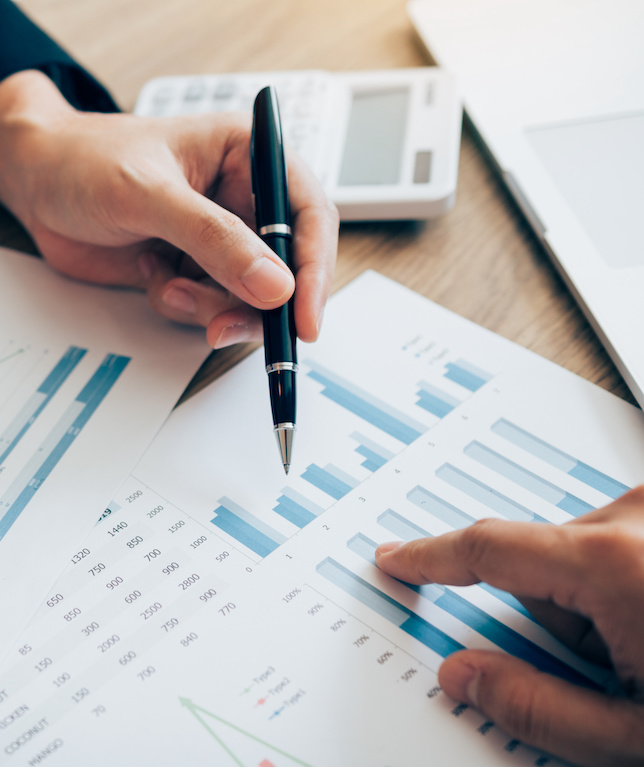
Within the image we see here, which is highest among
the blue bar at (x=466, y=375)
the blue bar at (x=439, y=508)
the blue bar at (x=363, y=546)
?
the blue bar at (x=466, y=375)

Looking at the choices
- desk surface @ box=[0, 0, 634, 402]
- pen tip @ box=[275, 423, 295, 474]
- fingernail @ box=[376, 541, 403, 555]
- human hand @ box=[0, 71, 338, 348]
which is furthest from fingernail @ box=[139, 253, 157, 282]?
fingernail @ box=[376, 541, 403, 555]

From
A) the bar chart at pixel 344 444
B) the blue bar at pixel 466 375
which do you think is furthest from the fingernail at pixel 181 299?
the blue bar at pixel 466 375

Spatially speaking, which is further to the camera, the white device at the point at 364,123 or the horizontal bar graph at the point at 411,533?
the white device at the point at 364,123

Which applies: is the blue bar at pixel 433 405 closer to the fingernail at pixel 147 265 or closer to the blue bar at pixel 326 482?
the blue bar at pixel 326 482

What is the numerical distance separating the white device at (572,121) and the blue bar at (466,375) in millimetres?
100

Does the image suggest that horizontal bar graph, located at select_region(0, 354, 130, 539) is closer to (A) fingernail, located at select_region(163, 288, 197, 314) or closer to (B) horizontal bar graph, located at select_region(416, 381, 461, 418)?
(A) fingernail, located at select_region(163, 288, 197, 314)

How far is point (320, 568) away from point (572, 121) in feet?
1.65

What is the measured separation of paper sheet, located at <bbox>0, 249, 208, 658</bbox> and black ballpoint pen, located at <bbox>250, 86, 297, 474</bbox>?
0.10 meters

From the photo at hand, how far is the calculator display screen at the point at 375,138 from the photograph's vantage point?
0.65 meters

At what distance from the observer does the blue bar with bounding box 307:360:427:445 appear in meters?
0.49

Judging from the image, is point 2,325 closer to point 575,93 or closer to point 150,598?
point 150,598

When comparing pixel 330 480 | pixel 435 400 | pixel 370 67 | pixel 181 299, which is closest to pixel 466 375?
pixel 435 400


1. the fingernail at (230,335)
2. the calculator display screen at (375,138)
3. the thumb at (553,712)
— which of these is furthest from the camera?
the calculator display screen at (375,138)

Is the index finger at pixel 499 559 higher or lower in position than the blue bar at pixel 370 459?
higher
